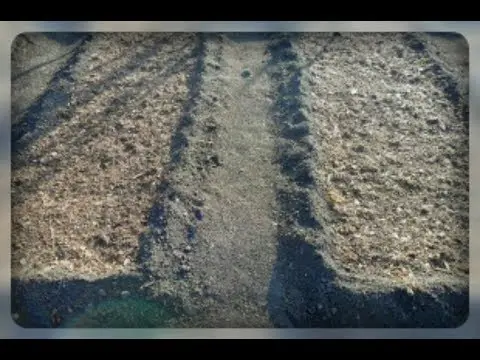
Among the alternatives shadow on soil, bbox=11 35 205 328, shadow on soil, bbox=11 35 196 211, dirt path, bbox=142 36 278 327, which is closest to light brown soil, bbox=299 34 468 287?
dirt path, bbox=142 36 278 327

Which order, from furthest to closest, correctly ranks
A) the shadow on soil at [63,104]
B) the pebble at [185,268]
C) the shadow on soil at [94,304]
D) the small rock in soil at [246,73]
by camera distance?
the small rock in soil at [246,73], the shadow on soil at [63,104], the pebble at [185,268], the shadow on soil at [94,304]

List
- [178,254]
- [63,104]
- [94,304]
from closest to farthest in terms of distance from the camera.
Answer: [94,304] < [178,254] < [63,104]

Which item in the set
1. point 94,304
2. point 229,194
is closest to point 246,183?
point 229,194

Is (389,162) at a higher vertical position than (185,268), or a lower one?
higher

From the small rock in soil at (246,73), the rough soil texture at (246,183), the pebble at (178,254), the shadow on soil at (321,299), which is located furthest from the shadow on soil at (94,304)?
the small rock in soil at (246,73)

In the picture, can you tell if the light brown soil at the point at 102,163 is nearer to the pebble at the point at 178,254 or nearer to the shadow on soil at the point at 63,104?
the shadow on soil at the point at 63,104

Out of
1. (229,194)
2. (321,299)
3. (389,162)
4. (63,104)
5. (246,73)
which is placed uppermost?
(246,73)

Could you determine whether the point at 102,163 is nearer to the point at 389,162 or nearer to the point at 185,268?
the point at 185,268

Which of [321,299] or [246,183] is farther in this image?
[246,183]

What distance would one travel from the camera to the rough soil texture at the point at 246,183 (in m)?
2.12

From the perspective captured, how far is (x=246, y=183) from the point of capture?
8.21 ft

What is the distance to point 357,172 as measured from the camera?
100 inches

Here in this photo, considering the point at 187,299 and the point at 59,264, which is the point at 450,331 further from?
the point at 59,264

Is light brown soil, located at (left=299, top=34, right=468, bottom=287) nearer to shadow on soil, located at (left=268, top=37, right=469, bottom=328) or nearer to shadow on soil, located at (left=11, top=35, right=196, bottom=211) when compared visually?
shadow on soil, located at (left=268, top=37, right=469, bottom=328)
